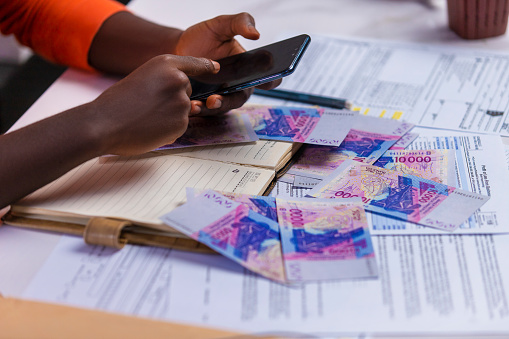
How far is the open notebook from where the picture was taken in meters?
0.69

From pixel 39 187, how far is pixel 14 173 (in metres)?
0.04

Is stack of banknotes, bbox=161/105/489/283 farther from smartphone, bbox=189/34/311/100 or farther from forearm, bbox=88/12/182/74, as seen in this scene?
forearm, bbox=88/12/182/74

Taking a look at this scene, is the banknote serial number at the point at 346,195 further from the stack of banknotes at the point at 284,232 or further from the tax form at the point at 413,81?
the tax form at the point at 413,81

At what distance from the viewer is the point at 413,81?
1.03m

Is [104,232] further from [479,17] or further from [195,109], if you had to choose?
[479,17]

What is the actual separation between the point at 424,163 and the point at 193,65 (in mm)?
370

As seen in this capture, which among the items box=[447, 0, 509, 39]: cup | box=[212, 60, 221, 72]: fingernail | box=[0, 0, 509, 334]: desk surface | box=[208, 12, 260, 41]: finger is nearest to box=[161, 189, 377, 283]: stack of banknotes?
box=[212, 60, 221, 72]: fingernail

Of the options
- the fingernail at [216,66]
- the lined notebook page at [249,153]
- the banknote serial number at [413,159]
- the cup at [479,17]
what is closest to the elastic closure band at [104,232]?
the lined notebook page at [249,153]

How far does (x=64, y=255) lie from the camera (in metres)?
0.67

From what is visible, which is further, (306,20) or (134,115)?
(306,20)

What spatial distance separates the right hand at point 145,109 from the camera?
722mm

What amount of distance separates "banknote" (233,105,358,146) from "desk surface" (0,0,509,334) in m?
0.28

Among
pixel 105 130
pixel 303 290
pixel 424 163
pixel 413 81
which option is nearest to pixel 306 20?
pixel 413 81

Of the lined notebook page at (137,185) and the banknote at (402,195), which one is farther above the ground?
the lined notebook page at (137,185)
